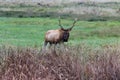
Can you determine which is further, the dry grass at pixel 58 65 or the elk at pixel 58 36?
the elk at pixel 58 36

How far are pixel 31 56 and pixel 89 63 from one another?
1.35 meters

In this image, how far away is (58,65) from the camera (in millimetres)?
12203

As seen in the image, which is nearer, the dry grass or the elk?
the dry grass

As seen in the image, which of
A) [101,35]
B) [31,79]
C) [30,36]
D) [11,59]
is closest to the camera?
[31,79]

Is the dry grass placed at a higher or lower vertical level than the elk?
higher

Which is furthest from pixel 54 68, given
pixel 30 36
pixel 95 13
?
pixel 95 13

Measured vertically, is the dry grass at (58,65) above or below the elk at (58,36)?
above

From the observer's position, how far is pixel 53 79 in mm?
11688

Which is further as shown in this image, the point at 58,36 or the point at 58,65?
the point at 58,36

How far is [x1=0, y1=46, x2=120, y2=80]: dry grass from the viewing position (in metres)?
11.8

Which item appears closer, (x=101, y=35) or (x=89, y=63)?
(x=89, y=63)

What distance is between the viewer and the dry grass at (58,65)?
467 inches

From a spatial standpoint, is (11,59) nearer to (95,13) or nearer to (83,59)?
(83,59)

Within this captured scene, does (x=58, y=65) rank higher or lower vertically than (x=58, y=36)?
higher
